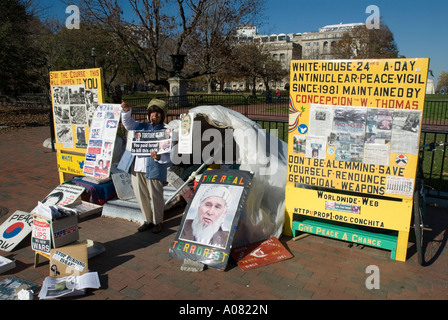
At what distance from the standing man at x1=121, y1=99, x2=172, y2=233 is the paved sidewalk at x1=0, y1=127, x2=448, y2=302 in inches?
11.7

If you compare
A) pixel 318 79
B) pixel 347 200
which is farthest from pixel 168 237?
pixel 318 79

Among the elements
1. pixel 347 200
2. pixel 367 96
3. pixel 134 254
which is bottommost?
pixel 134 254

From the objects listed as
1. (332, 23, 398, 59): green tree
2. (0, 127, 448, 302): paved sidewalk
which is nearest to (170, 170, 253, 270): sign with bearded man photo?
(0, 127, 448, 302): paved sidewalk

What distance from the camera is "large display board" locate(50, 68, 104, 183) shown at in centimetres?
594

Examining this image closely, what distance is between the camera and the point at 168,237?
4.80m

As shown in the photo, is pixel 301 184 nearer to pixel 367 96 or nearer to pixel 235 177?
pixel 235 177

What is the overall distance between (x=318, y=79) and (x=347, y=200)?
4.99 feet

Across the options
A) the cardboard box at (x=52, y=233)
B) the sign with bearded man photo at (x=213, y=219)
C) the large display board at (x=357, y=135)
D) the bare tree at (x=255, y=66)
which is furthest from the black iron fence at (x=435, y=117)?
the bare tree at (x=255, y=66)

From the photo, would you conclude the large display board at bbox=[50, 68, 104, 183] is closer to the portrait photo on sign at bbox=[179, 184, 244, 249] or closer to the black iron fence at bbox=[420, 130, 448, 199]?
the portrait photo on sign at bbox=[179, 184, 244, 249]

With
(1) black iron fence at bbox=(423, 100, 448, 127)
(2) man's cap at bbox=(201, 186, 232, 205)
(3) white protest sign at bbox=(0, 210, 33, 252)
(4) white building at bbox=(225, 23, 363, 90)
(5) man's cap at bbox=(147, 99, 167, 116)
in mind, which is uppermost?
(4) white building at bbox=(225, 23, 363, 90)

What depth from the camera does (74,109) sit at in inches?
245

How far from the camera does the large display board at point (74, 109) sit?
5.94 m

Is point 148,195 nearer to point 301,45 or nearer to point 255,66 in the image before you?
point 255,66
